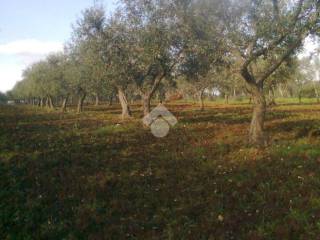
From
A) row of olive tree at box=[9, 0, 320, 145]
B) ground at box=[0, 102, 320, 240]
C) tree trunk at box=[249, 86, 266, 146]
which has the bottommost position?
ground at box=[0, 102, 320, 240]

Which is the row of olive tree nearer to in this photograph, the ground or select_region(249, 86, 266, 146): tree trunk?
select_region(249, 86, 266, 146): tree trunk

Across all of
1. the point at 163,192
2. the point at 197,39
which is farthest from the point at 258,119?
the point at 163,192

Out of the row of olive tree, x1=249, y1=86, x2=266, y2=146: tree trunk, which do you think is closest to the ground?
x1=249, y1=86, x2=266, y2=146: tree trunk

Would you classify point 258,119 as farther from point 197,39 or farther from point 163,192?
point 163,192

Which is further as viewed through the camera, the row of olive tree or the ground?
the row of olive tree

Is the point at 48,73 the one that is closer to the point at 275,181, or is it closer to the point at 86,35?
the point at 86,35

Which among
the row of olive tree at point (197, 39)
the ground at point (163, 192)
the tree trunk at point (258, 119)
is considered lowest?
the ground at point (163, 192)

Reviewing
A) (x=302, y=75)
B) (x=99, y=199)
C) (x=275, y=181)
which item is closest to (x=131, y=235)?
(x=99, y=199)

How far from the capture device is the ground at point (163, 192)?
32.7 feet

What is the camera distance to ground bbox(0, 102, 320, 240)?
9961mm

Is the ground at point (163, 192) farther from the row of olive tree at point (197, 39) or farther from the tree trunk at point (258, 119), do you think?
the row of olive tree at point (197, 39)

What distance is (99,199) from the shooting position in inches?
490

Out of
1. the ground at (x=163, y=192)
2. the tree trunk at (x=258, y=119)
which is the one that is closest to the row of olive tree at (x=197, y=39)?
the tree trunk at (x=258, y=119)

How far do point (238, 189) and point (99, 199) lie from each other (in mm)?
→ 4907
